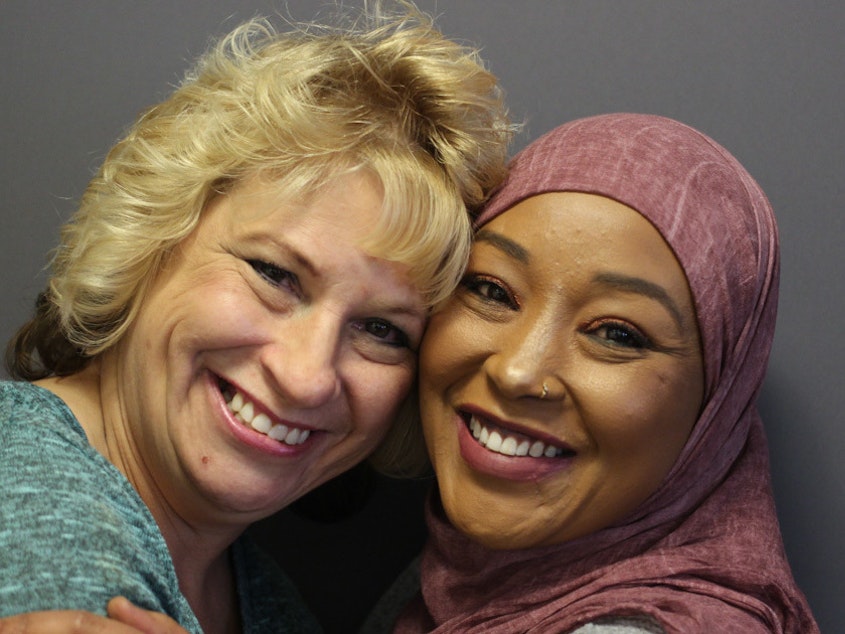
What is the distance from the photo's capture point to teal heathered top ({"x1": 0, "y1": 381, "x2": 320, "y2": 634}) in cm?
106

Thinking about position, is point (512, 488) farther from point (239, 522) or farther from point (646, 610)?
point (239, 522)

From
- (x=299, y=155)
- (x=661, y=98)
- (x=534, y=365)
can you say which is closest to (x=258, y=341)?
(x=299, y=155)

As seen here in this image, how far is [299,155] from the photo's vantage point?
137 centimetres

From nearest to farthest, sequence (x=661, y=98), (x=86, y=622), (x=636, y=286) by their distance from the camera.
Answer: (x=86, y=622) < (x=636, y=286) < (x=661, y=98)

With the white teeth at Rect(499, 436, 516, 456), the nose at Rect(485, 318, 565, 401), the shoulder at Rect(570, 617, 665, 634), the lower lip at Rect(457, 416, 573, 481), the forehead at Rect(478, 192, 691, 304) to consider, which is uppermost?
the forehead at Rect(478, 192, 691, 304)

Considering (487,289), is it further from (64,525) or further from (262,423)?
(64,525)

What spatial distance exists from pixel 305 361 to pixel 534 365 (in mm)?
318

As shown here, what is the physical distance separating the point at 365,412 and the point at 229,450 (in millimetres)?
209

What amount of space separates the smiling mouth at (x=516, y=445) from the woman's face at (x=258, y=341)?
184 mm

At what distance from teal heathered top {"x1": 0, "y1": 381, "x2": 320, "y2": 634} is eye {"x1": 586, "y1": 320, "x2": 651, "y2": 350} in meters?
0.65

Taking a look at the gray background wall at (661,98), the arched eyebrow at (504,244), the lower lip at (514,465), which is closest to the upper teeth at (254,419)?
the lower lip at (514,465)

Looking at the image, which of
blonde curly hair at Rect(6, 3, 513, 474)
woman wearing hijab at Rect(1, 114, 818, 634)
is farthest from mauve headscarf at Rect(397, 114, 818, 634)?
blonde curly hair at Rect(6, 3, 513, 474)

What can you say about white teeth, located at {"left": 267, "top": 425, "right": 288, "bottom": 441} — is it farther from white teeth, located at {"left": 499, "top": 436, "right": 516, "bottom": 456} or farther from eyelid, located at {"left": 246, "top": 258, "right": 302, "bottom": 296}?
white teeth, located at {"left": 499, "top": 436, "right": 516, "bottom": 456}

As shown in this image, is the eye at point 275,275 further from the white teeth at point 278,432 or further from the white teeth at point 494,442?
the white teeth at point 494,442
